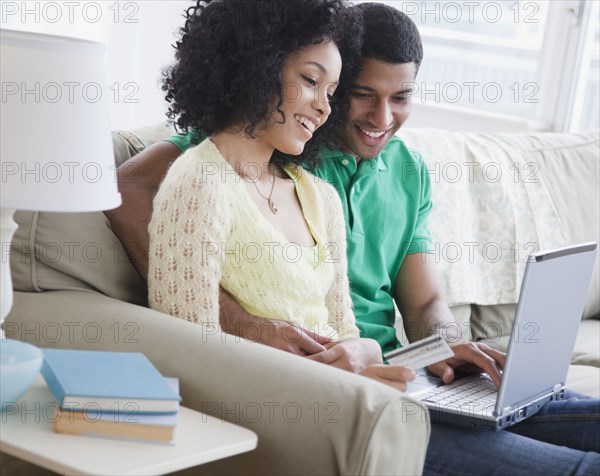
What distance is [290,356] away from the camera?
1.35m

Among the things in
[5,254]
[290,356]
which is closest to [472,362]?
[290,356]

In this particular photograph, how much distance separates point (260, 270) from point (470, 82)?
286 cm

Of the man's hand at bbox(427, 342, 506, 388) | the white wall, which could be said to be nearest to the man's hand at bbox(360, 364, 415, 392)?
the man's hand at bbox(427, 342, 506, 388)

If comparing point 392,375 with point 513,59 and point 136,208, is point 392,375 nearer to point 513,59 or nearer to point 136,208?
point 136,208

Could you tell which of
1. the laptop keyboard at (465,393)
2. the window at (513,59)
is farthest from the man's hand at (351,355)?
the window at (513,59)

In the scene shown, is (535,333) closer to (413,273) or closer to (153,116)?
(413,273)

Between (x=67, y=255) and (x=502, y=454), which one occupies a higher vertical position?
(x=67, y=255)

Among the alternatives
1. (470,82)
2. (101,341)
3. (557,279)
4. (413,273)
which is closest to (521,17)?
(470,82)

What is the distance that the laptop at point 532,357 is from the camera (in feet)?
4.85

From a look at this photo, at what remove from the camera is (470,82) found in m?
4.20

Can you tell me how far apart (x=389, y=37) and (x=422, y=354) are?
69 centimetres

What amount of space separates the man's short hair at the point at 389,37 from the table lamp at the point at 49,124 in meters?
0.81

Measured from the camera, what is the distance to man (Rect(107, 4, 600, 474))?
5.42 feet

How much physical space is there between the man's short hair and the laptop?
0.55 m
